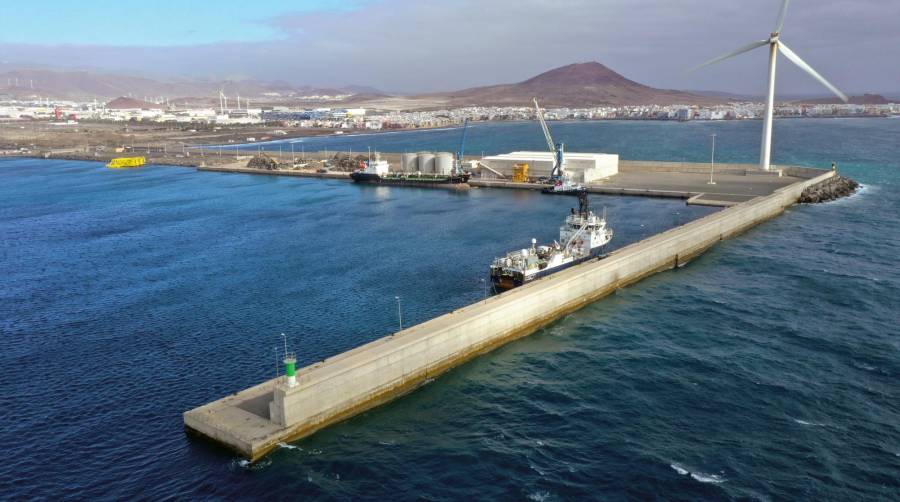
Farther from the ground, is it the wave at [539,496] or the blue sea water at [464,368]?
the blue sea water at [464,368]

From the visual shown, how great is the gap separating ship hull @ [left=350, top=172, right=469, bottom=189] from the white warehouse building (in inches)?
325

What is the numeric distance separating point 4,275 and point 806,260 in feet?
269

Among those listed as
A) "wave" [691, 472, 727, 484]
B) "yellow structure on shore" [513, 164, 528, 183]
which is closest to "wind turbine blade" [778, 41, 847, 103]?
"yellow structure on shore" [513, 164, 528, 183]

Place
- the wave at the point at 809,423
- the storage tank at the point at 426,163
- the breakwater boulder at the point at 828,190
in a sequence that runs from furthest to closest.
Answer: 1. the storage tank at the point at 426,163
2. the breakwater boulder at the point at 828,190
3. the wave at the point at 809,423

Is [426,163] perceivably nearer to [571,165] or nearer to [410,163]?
[410,163]

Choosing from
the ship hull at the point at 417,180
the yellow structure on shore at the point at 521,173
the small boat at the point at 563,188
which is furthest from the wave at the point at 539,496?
the ship hull at the point at 417,180

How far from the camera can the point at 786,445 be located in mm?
29188

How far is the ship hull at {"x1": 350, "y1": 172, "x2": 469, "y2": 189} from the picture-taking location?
12050 centimetres

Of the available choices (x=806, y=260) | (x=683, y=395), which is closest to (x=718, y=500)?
(x=683, y=395)

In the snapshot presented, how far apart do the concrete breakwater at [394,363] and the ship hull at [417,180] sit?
65.5 metres

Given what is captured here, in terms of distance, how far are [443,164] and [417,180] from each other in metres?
6.51

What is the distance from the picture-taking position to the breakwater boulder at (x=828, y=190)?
91.1m

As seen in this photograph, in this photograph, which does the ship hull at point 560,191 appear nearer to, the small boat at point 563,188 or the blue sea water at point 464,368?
the small boat at point 563,188

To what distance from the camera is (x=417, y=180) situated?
411ft
